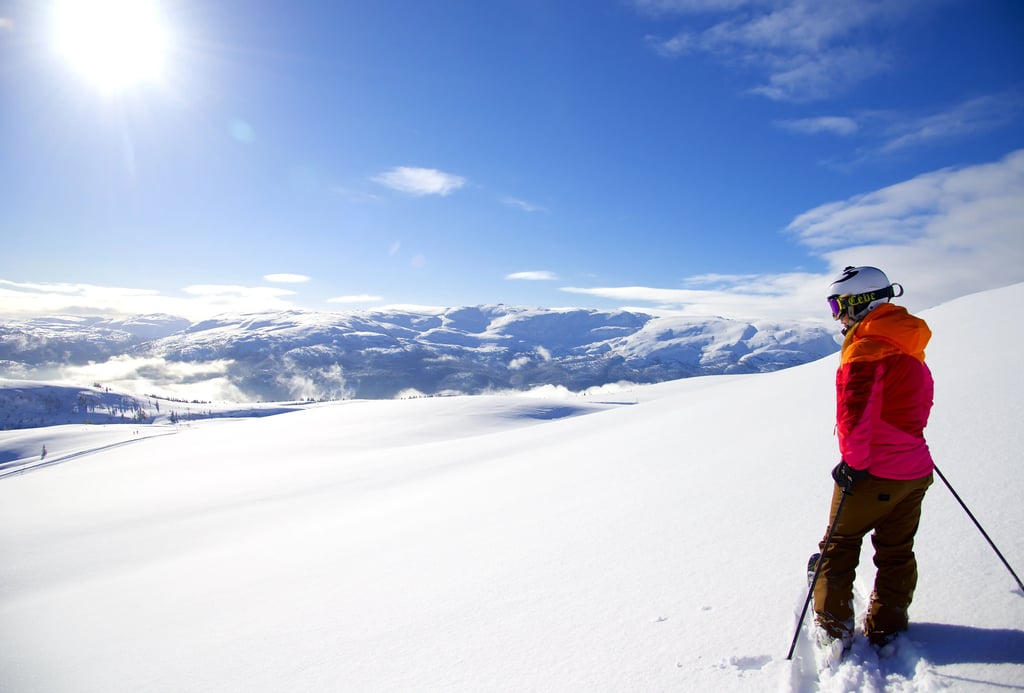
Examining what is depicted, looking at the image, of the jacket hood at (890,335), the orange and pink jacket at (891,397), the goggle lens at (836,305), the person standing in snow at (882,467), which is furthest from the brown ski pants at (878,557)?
the goggle lens at (836,305)

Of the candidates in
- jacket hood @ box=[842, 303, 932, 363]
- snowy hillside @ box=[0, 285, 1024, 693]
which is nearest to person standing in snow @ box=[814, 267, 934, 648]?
jacket hood @ box=[842, 303, 932, 363]

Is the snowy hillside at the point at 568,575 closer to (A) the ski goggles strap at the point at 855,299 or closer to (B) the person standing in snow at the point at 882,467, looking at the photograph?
(B) the person standing in snow at the point at 882,467

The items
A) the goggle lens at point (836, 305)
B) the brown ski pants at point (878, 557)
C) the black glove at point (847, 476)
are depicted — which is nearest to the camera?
the brown ski pants at point (878, 557)

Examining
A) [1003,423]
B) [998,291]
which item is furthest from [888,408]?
[998,291]

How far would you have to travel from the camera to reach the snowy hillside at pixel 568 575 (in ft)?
10.1

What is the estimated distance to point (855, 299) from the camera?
11.1ft

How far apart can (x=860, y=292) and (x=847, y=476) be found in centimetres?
127

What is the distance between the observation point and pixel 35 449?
8638 centimetres

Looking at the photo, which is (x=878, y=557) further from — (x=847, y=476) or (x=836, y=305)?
(x=836, y=305)

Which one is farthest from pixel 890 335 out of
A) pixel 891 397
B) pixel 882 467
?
pixel 882 467

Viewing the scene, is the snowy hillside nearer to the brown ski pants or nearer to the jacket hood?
the brown ski pants

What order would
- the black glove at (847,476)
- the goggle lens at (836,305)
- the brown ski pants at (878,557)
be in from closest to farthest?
the brown ski pants at (878,557) → the black glove at (847,476) → the goggle lens at (836,305)

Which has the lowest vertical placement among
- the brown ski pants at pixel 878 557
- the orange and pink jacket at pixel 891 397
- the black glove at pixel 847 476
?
the brown ski pants at pixel 878 557

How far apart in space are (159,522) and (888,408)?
15.4 meters
